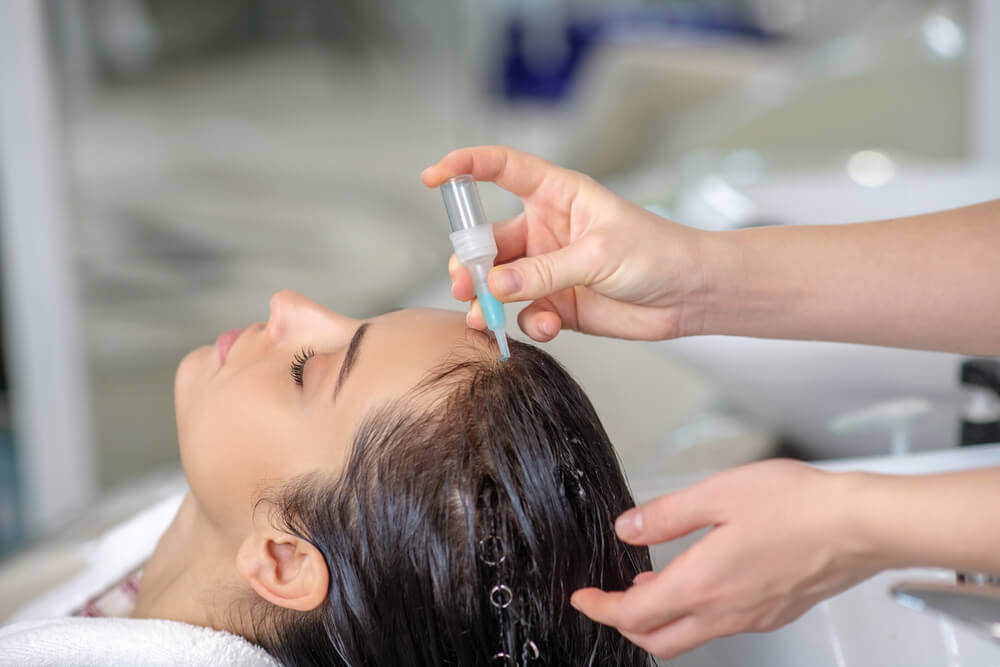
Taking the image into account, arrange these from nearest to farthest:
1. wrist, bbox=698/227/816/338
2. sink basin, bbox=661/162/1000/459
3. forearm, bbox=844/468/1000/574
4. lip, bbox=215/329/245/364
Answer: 1. forearm, bbox=844/468/1000/574
2. wrist, bbox=698/227/816/338
3. lip, bbox=215/329/245/364
4. sink basin, bbox=661/162/1000/459

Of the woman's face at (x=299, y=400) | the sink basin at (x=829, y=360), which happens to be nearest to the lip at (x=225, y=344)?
the woman's face at (x=299, y=400)

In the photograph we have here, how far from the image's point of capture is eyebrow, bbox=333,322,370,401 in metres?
0.77

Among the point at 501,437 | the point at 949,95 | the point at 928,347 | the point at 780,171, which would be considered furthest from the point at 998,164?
the point at 501,437

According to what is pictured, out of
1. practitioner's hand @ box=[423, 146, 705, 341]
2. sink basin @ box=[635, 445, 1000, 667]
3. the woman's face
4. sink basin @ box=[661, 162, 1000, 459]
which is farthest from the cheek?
sink basin @ box=[661, 162, 1000, 459]

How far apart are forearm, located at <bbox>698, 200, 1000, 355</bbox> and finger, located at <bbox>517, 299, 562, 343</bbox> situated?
136 millimetres

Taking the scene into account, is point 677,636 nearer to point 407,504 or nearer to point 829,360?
point 407,504

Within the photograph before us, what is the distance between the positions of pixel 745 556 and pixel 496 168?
0.38 m

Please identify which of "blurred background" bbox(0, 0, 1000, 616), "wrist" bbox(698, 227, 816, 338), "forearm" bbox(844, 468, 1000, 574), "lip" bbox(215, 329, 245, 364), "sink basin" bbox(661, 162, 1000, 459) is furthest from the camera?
"blurred background" bbox(0, 0, 1000, 616)

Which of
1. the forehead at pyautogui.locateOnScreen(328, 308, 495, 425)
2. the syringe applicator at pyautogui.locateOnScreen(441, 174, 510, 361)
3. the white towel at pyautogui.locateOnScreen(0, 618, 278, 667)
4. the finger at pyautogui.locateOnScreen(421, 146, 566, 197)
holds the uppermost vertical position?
the finger at pyautogui.locateOnScreen(421, 146, 566, 197)

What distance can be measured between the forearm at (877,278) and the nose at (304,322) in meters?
0.34

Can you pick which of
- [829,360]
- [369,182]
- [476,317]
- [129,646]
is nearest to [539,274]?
[476,317]

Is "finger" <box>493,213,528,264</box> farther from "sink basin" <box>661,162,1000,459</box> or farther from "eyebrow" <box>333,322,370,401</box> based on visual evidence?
"sink basin" <box>661,162,1000,459</box>

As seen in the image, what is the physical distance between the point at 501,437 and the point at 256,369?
0.83 ft

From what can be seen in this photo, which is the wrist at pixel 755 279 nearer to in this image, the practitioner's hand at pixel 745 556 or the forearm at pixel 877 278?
the forearm at pixel 877 278
